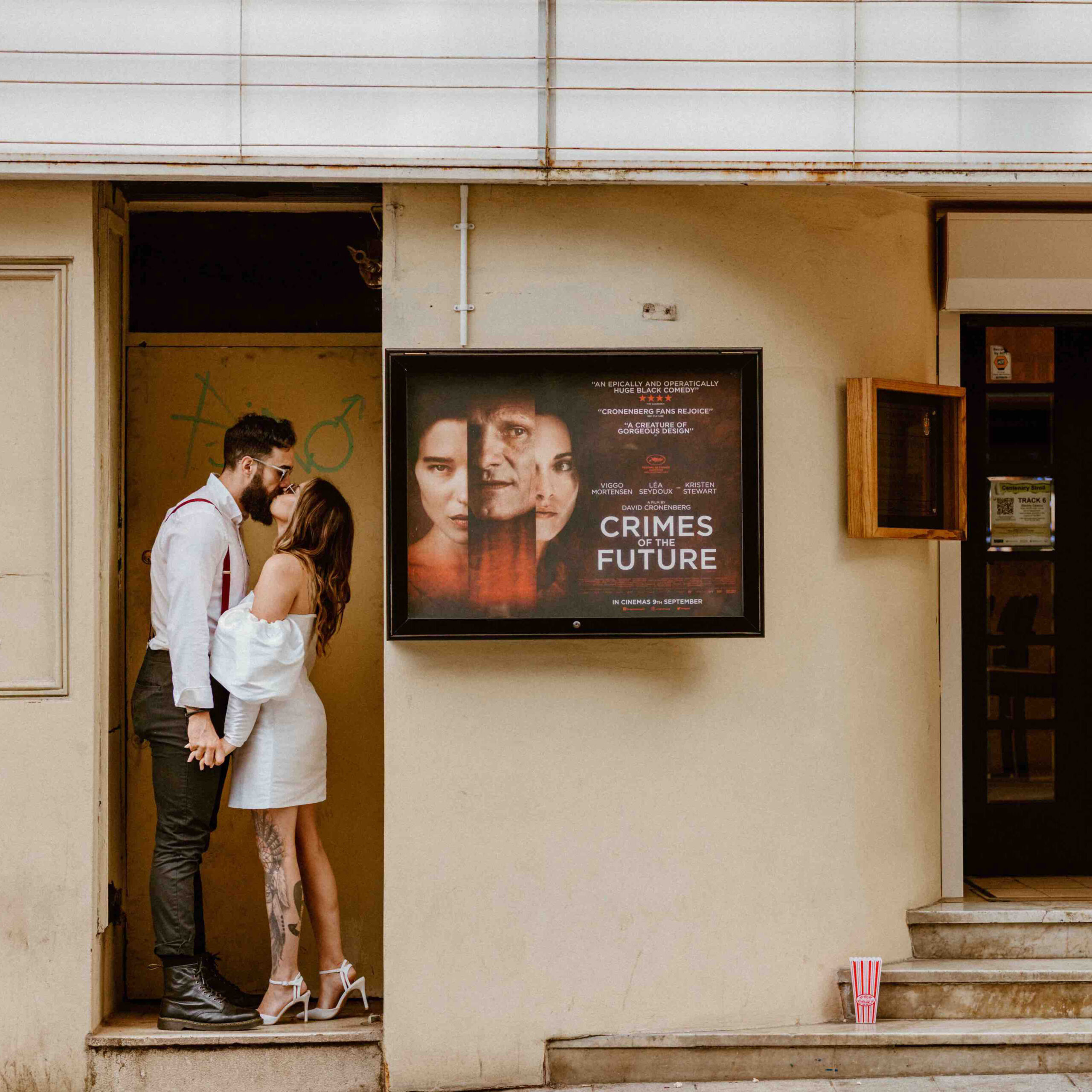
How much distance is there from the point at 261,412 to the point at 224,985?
2.32m

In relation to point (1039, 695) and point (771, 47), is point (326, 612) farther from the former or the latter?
point (1039, 695)

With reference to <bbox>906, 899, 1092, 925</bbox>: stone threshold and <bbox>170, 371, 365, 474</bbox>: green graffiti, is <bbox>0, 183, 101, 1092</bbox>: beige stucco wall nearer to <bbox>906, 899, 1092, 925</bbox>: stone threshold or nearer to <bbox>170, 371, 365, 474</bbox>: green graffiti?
A: <bbox>170, 371, 365, 474</bbox>: green graffiti

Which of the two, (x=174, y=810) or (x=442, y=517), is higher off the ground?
(x=442, y=517)

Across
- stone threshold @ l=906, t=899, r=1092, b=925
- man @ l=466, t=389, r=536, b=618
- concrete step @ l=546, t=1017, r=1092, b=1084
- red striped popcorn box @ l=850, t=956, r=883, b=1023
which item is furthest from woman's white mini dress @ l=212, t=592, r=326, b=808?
stone threshold @ l=906, t=899, r=1092, b=925

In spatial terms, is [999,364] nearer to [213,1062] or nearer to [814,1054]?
[814,1054]

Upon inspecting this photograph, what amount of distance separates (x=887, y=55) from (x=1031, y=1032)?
3737mm

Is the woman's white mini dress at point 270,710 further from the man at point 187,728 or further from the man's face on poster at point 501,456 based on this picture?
the man's face on poster at point 501,456

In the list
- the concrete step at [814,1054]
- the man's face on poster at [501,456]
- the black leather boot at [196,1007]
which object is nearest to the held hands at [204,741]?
the black leather boot at [196,1007]

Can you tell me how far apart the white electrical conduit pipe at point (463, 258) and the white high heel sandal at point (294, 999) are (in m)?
2.53

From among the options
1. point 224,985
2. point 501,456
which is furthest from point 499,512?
point 224,985

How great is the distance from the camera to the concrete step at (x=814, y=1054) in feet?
14.9

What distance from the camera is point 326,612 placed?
15.7 ft

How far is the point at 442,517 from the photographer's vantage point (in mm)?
4547

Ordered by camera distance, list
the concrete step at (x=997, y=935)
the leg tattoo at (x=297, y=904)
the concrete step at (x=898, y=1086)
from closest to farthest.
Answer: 1. the concrete step at (x=898, y=1086)
2. the leg tattoo at (x=297, y=904)
3. the concrete step at (x=997, y=935)
